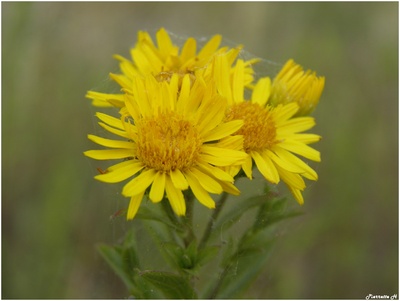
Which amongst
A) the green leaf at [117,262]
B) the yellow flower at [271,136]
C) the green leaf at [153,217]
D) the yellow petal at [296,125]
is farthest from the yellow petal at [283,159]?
the green leaf at [117,262]

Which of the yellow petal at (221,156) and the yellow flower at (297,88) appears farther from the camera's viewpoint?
the yellow flower at (297,88)

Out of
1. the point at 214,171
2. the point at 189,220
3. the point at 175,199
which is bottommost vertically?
the point at 189,220

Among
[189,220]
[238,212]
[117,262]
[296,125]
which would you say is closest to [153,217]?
[189,220]

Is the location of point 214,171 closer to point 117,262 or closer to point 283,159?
point 283,159

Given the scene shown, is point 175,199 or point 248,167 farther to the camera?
point 248,167

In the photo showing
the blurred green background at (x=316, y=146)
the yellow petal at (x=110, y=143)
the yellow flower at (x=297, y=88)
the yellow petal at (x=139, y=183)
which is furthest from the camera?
the blurred green background at (x=316, y=146)

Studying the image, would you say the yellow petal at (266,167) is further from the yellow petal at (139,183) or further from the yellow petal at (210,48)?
the yellow petal at (210,48)

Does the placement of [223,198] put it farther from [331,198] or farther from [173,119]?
[331,198]
